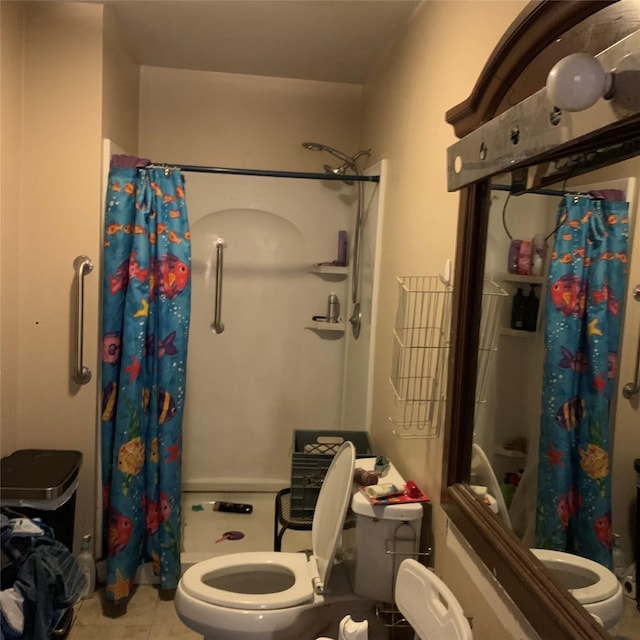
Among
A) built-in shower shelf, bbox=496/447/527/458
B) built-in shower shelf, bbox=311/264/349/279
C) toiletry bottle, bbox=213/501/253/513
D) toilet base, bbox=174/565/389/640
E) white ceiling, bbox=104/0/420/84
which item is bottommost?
toiletry bottle, bbox=213/501/253/513

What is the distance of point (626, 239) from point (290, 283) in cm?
268

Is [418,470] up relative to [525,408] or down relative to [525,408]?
down

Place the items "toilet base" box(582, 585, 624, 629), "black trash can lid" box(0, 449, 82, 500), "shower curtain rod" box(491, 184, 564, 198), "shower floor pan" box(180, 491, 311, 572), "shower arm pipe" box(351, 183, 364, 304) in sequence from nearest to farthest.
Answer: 1. "toilet base" box(582, 585, 624, 629)
2. "shower curtain rod" box(491, 184, 564, 198)
3. "black trash can lid" box(0, 449, 82, 500)
4. "shower floor pan" box(180, 491, 311, 572)
5. "shower arm pipe" box(351, 183, 364, 304)

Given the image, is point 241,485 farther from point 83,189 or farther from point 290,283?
point 83,189

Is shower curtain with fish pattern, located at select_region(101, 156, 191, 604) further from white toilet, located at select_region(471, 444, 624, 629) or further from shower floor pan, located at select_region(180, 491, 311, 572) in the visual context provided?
white toilet, located at select_region(471, 444, 624, 629)

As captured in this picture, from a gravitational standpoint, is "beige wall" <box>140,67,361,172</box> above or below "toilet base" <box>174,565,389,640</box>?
above

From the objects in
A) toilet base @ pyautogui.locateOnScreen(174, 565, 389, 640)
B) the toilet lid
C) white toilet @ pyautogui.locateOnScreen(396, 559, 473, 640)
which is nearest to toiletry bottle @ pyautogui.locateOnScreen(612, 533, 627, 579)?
white toilet @ pyautogui.locateOnScreen(396, 559, 473, 640)

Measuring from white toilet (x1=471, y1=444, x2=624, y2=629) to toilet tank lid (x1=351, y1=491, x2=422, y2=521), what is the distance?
2.17 feet

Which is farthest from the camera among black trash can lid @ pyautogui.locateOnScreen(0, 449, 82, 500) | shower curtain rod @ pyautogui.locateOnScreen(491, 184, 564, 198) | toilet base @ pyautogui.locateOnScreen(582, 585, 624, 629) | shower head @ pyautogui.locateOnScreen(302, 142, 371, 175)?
shower head @ pyautogui.locateOnScreen(302, 142, 371, 175)

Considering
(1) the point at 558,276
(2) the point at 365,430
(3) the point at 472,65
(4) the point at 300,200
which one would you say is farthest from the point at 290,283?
(1) the point at 558,276

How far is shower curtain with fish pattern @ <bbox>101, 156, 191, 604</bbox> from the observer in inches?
96.2

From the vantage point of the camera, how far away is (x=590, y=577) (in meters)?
1.00

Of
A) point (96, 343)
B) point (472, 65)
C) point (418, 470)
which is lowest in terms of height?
point (418, 470)

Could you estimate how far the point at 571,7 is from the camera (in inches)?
40.5
